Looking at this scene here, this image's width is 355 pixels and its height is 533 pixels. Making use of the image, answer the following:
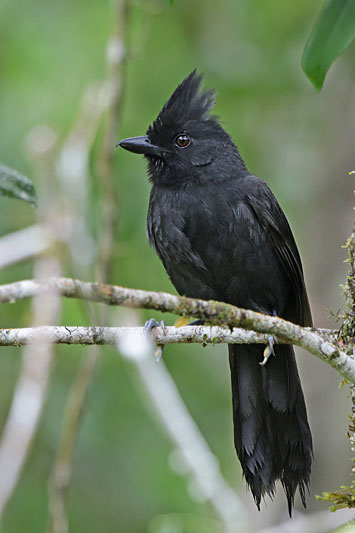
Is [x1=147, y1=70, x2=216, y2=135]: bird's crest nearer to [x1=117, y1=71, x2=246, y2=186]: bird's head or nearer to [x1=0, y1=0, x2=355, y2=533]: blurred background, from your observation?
[x1=117, y1=71, x2=246, y2=186]: bird's head

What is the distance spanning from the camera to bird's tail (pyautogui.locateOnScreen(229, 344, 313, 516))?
3.61 metres

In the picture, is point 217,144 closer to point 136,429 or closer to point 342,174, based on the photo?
point 342,174

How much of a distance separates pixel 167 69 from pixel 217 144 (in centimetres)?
259

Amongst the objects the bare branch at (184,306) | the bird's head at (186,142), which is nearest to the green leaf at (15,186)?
the bare branch at (184,306)

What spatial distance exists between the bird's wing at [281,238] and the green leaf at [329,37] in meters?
1.31

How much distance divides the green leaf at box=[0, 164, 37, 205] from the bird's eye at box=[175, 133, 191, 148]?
1.66 metres

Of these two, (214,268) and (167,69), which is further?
(167,69)

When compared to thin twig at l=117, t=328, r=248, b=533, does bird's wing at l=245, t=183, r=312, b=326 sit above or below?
above

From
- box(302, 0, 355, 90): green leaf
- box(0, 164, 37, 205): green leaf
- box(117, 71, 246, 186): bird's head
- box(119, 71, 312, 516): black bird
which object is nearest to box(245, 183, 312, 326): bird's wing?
box(119, 71, 312, 516): black bird

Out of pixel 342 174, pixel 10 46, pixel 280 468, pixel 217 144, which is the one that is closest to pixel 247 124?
pixel 342 174

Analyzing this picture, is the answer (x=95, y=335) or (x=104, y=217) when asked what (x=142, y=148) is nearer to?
(x=104, y=217)

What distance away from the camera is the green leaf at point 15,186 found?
2.76 meters

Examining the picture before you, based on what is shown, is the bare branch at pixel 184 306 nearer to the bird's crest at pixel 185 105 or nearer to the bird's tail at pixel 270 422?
the bird's tail at pixel 270 422

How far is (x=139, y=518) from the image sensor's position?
641 centimetres
